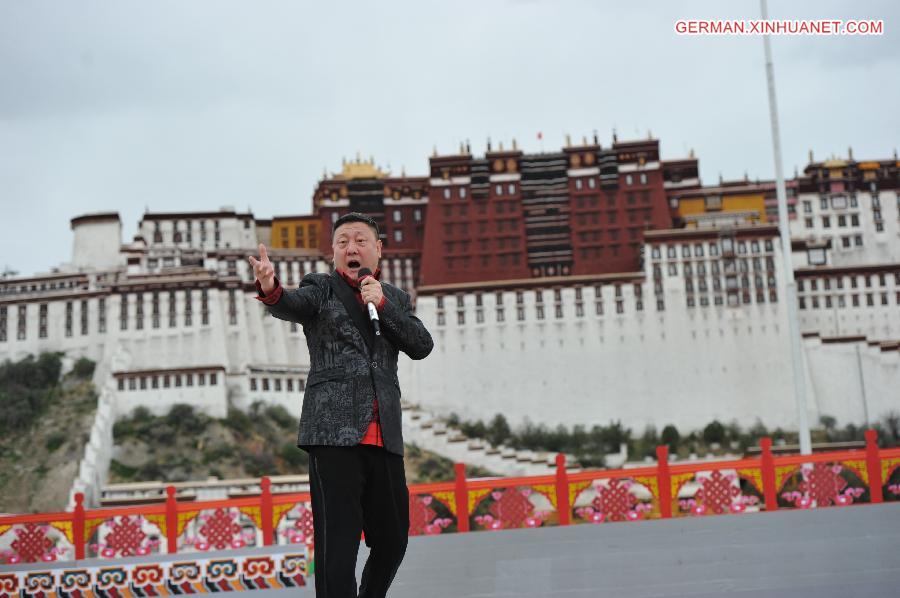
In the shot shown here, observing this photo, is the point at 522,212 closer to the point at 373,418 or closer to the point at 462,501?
the point at 462,501

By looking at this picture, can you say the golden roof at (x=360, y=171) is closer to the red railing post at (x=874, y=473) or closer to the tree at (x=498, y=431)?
the tree at (x=498, y=431)

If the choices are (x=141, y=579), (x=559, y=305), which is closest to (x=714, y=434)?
(x=559, y=305)

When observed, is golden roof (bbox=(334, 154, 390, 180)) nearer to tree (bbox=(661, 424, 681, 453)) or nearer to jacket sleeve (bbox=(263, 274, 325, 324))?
tree (bbox=(661, 424, 681, 453))

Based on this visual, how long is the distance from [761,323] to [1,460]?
3067cm

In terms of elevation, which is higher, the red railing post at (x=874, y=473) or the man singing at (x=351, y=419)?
the man singing at (x=351, y=419)

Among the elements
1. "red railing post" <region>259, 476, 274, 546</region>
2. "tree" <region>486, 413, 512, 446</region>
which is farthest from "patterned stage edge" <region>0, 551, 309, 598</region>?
"tree" <region>486, 413, 512, 446</region>

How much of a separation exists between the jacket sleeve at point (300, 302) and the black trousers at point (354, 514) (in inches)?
19.1

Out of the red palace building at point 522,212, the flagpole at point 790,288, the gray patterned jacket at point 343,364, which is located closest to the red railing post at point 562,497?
the gray patterned jacket at point 343,364

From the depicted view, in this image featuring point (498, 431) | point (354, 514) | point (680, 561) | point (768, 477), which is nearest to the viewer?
point (354, 514)

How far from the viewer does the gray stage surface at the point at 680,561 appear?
504 centimetres

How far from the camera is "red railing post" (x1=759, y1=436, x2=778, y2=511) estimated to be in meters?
10.4

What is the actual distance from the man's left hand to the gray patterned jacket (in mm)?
77

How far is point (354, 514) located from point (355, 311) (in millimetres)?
750

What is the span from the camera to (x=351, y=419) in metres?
3.77
